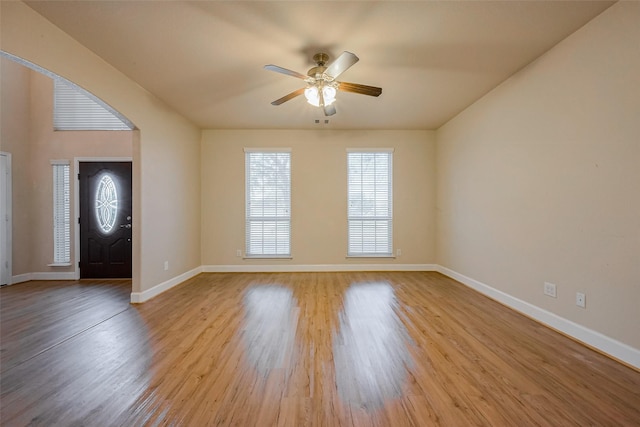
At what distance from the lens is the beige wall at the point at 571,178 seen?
1.92m

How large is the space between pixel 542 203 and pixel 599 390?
1.71m

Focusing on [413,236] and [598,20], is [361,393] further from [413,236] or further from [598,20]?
[413,236]

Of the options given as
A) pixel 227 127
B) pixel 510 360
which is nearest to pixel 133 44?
pixel 227 127

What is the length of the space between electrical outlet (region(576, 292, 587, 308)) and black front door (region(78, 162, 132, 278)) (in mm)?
6277

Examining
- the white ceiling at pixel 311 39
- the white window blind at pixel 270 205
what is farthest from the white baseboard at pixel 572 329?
the white window blind at pixel 270 205

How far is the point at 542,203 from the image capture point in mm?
2641

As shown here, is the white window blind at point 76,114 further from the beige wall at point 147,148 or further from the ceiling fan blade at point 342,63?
the ceiling fan blade at point 342,63

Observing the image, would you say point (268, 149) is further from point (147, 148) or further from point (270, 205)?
point (147, 148)

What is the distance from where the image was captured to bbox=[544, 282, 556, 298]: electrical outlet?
8.24 feet

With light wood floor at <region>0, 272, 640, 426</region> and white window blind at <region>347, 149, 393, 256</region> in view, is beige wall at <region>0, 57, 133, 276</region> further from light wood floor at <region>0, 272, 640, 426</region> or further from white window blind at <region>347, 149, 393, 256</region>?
white window blind at <region>347, 149, 393, 256</region>

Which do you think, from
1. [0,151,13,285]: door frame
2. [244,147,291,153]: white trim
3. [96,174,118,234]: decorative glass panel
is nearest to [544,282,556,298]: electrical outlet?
[244,147,291,153]: white trim

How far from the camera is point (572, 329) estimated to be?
2305 mm

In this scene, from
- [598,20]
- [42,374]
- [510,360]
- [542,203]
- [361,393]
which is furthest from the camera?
[542,203]

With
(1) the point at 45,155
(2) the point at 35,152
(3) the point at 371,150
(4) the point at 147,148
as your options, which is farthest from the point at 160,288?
(3) the point at 371,150
